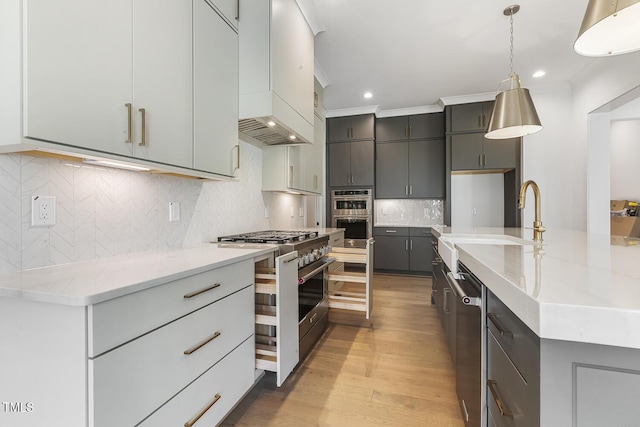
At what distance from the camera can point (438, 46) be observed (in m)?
2.96

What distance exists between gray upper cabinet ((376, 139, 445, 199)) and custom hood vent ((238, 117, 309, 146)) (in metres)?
2.65

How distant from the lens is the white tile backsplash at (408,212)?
4.86 metres

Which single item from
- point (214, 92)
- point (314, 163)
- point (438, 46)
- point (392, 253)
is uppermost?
point (438, 46)

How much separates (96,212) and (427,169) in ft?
14.5

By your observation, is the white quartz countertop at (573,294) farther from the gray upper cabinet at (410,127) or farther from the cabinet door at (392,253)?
the gray upper cabinet at (410,127)

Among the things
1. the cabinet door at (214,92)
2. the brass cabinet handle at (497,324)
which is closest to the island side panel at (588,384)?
the brass cabinet handle at (497,324)

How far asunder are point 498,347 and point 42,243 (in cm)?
171

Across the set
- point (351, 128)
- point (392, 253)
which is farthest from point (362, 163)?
point (392, 253)

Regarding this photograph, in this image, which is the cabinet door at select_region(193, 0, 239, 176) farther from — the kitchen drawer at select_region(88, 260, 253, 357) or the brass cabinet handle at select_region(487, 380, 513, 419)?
the brass cabinet handle at select_region(487, 380, 513, 419)

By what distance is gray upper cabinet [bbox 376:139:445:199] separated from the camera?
4.64m

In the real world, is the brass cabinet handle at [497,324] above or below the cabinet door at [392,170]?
below

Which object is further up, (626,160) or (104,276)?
(626,160)

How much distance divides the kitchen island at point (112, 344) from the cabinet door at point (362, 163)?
3790mm

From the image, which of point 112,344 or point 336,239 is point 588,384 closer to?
point 112,344
